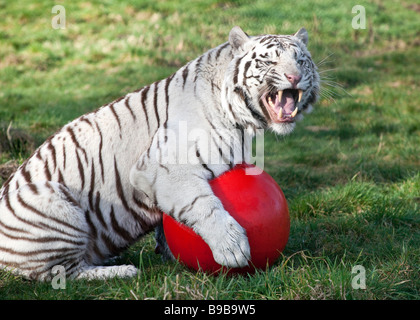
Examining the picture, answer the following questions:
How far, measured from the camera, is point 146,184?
3951 millimetres

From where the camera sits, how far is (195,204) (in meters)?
3.73

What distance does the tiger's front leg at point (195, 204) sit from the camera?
3635mm

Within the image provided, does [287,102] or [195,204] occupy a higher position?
[287,102]

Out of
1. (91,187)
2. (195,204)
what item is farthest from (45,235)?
(195,204)

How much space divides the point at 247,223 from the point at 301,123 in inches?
201

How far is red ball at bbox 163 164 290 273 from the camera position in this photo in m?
3.78

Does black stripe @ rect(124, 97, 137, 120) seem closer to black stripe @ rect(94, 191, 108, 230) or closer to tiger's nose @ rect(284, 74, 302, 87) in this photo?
black stripe @ rect(94, 191, 108, 230)

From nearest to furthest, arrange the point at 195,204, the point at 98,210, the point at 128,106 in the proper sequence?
the point at 195,204, the point at 98,210, the point at 128,106

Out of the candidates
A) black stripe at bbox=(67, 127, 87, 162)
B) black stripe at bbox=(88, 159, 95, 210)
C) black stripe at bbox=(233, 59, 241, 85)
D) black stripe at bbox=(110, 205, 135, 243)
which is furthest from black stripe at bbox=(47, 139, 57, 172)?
black stripe at bbox=(233, 59, 241, 85)

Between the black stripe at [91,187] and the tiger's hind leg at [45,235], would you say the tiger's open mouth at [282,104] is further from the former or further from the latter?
the tiger's hind leg at [45,235]

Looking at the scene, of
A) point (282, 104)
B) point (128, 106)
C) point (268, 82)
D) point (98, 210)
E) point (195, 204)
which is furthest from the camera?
point (128, 106)

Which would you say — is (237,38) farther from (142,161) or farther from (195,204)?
(195,204)

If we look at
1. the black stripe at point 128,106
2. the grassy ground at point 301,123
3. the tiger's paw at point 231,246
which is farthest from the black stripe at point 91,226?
the tiger's paw at point 231,246
